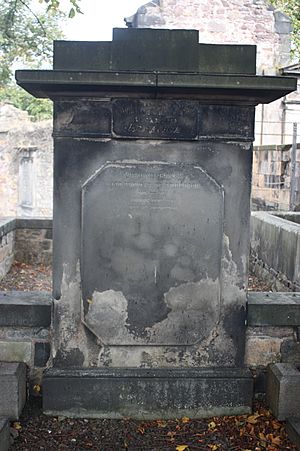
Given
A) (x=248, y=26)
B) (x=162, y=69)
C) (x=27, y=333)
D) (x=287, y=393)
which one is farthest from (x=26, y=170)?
(x=287, y=393)

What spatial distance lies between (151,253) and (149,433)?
1.20 meters

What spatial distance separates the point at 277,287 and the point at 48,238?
4.47m

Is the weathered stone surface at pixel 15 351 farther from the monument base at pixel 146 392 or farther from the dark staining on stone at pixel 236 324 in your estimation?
the dark staining on stone at pixel 236 324

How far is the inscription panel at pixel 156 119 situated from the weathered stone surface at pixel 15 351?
1.61 m

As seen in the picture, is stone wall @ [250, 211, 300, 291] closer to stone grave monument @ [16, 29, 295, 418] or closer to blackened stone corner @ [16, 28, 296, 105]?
stone grave monument @ [16, 29, 295, 418]

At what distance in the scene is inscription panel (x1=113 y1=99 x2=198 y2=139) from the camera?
3.80m

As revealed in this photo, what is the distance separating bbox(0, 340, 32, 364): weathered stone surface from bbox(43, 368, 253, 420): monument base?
0.71 feet

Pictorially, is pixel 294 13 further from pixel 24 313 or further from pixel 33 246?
pixel 24 313

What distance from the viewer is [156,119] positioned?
12.6ft

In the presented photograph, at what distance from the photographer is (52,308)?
3.93m

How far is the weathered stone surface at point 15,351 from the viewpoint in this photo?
3.96m

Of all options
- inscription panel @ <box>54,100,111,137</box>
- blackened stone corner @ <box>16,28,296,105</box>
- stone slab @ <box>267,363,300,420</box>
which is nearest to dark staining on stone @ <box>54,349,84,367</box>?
stone slab @ <box>267,363,300,420</box>

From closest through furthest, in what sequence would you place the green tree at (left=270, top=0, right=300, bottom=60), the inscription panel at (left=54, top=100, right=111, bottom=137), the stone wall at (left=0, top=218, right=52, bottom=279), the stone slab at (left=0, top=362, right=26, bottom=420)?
the stone slab at (left=0, top=362, right=26, bottom=420) < the inscription panel at (left=54, top=100, right=111, bottom=137) < the stone wall at (left=0, top=218, right=52, bottom=279) < the green tree at (left=270, top=0, right=300, bottom=60)

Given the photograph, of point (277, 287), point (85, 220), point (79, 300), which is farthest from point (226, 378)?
point (277, 287)
